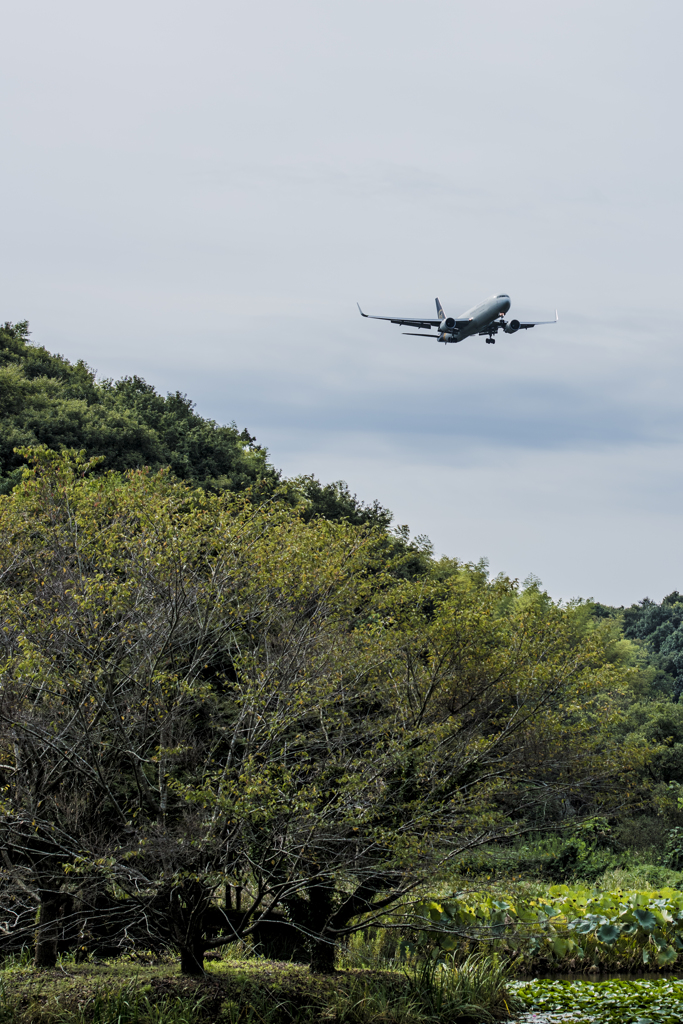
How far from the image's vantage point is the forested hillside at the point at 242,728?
832cm

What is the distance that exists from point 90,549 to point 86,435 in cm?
1533

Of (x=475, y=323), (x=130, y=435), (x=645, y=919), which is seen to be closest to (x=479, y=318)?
(x=475, y=323)

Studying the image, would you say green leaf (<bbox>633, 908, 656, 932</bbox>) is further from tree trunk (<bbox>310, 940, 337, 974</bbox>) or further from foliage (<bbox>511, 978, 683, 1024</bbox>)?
tree trunk (<bbox>310, 940, 337, 974</bbox>)

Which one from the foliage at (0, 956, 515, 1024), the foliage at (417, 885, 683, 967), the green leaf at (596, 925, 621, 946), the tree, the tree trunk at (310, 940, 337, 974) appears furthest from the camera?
the green leaf at (596, 925, 621, 946)

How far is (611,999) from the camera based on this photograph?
402 inches

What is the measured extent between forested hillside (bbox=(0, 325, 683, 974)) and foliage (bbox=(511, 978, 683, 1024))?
1.54 meters

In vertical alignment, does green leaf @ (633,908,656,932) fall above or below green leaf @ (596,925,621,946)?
above

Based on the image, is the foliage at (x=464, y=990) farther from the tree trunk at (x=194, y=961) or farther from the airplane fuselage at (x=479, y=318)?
the airplane fuselage at (x=479, y=318)

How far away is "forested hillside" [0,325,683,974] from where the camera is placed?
8.32 m

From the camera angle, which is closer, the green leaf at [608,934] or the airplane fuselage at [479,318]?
the green leaf at [608,934]

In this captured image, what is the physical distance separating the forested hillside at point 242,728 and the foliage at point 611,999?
1542mm

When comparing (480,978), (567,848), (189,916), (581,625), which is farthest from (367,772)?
(581,625)

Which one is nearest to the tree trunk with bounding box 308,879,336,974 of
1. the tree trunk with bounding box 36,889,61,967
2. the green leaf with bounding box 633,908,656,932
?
the tree trunk with bounding box 36,889,61,967

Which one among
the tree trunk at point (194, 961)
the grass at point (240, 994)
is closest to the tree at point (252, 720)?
the tree trunk at point (194, 961)
